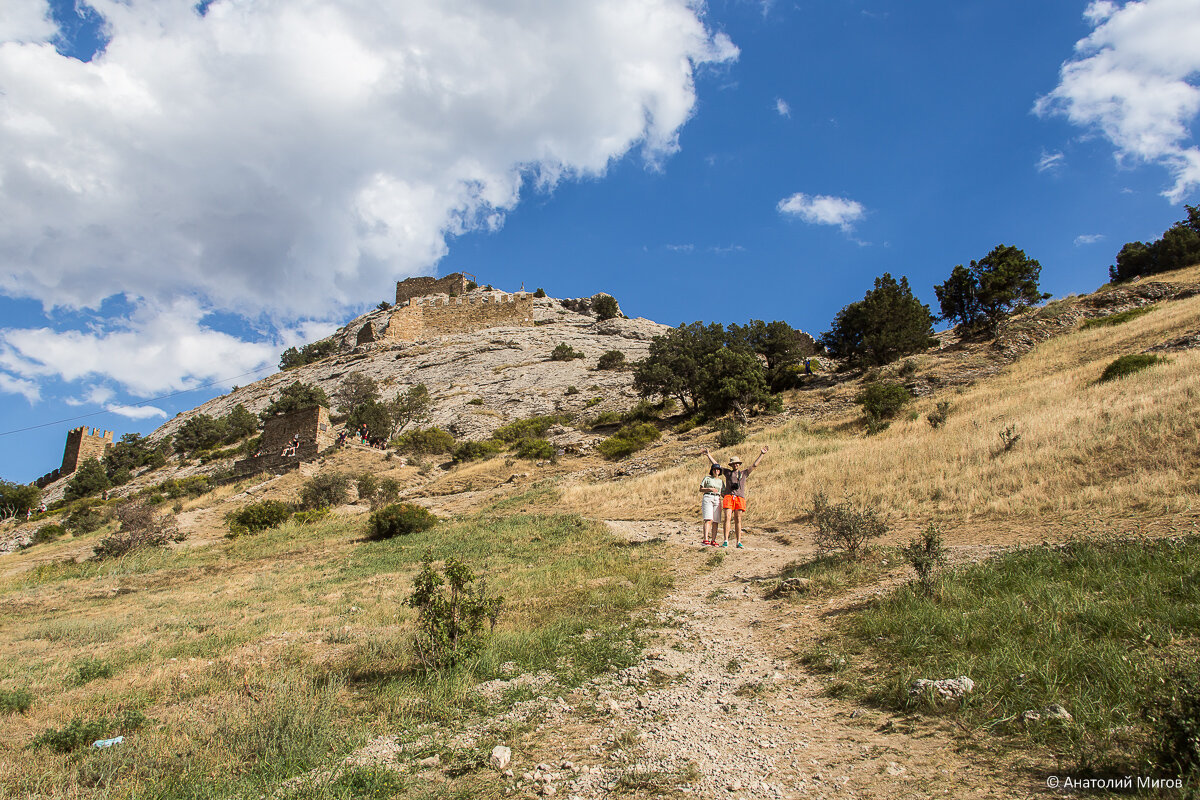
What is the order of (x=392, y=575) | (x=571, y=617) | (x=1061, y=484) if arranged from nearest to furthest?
(x=571, y=617) → (x=1061, y=484) → (x=392, y=575)

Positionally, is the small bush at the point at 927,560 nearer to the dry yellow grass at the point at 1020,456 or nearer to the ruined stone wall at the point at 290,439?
the dry yellow grass at the point at 1020,456

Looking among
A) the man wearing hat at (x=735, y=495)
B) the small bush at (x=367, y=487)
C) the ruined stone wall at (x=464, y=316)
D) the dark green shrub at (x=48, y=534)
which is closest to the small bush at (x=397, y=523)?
the small bush at (x=367, y=487)

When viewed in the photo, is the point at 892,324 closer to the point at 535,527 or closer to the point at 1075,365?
the point at 1075,365

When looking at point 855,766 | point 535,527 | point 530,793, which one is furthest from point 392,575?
point 855,766

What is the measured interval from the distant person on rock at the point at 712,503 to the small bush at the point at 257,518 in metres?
17.7

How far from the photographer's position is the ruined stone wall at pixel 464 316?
6288 centimetres

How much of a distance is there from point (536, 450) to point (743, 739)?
86.8ft

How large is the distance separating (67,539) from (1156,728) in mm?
34303

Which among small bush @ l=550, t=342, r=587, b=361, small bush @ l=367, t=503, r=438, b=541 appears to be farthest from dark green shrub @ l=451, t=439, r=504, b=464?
small bush @ l=550, t=342, r=587, b=361

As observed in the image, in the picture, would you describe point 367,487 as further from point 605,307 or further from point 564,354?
point 605,307

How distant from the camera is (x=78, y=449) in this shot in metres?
51.3

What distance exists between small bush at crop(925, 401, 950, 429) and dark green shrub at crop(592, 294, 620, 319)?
166ft

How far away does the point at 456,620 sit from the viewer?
646 cm

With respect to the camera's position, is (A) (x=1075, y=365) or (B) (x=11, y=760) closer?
(B) (x=11, y=760)
